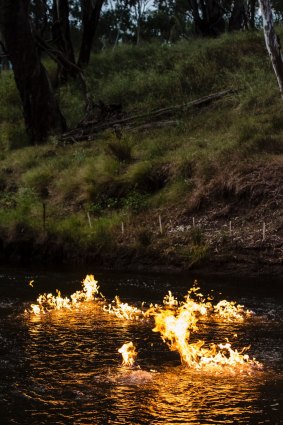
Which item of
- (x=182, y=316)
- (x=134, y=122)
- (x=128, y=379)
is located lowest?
(x=128, y=379)

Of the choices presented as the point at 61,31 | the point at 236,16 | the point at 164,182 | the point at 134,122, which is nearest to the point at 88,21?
the point at 61,31

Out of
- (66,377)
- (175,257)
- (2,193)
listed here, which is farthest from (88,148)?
(66,377)

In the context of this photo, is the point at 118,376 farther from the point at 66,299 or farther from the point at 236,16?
the point at 236,16

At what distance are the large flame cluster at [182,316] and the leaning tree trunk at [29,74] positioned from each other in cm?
1164

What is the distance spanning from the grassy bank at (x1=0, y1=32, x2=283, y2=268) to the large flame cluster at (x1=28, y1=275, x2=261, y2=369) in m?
2.49

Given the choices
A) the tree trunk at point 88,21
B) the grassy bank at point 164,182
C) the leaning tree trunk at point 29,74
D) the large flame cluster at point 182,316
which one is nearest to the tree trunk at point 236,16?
the tree trunk at point 88,21

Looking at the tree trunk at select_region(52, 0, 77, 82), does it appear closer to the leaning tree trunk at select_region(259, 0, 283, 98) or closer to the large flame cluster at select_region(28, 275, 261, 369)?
the leaning tree trunk at select_region(259, 0, 283, 98)

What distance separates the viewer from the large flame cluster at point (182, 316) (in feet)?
21.9

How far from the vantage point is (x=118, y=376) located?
6305mm

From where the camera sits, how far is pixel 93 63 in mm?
30141

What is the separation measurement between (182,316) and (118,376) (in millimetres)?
1606

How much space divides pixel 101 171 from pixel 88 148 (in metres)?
3.52

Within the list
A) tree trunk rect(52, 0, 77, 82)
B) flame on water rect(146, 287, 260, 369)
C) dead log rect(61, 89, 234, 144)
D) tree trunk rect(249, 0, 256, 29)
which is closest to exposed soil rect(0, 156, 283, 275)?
flame on water rect(146, 287, 260, 369)

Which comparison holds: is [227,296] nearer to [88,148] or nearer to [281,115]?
[281,115]
